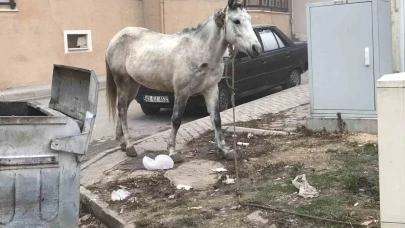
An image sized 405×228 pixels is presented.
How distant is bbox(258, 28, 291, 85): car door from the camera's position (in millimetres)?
12336

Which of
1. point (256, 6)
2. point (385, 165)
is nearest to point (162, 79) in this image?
point (385, 165)

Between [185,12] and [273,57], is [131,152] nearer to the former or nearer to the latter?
[273,57]

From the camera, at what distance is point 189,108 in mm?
11164

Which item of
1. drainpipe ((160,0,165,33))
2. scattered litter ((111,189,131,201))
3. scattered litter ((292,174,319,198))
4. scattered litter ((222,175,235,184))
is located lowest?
scattered litter ((111,189,131,201))

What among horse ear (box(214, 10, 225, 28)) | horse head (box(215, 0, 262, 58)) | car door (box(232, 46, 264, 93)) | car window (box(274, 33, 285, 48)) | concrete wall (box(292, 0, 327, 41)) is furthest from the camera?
concrete wall (box(292, 0, 327, 41))

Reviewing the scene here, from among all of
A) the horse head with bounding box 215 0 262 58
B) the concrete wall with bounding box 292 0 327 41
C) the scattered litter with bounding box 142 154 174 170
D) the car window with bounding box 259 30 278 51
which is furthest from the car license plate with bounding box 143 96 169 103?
the concrete wall with bounding box 292 0 327 41

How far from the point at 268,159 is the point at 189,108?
463cm

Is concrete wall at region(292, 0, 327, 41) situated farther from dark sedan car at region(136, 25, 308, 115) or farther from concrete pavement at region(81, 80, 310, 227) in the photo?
concrete pavement at region(81, 80, 310, 227)

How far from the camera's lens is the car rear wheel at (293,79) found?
13555mm

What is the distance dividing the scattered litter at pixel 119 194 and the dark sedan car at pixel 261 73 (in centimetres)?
463

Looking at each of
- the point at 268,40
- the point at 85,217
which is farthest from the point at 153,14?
the point at 85,217

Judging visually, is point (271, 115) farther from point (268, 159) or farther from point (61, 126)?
point (61, 126)

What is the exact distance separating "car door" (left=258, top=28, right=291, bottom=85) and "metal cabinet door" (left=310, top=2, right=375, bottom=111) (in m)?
4.44

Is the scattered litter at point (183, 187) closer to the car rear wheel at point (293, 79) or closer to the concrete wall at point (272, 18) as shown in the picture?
the car rear wheel at point (293, 79)
